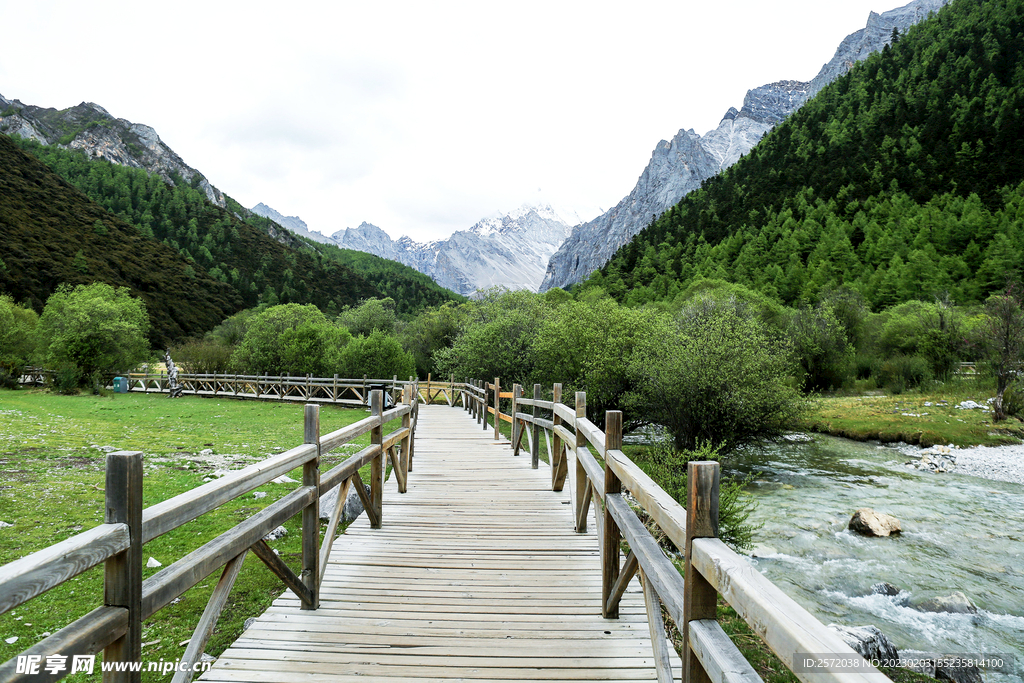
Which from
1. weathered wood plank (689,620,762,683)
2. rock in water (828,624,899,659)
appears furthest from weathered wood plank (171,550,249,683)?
rock in water (828,624,899,659)

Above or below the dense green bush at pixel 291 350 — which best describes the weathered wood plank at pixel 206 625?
below

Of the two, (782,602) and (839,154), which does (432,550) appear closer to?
(782,602)

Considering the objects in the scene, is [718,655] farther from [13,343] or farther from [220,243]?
[220,243]

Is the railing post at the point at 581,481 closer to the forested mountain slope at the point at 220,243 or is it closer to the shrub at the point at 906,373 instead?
the shrub at the point at 906,373

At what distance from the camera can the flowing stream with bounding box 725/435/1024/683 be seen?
7.06 meters

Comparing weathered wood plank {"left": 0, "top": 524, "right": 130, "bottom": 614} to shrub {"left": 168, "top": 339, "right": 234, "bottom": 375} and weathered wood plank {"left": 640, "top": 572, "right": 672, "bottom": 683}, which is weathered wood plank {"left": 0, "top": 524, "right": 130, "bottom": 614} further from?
shrub {"left": 168, "top": 339, "right": 234, "bottom": 375}

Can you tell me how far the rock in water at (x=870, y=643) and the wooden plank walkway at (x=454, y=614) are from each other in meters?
3.01

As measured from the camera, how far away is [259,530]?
309 cm

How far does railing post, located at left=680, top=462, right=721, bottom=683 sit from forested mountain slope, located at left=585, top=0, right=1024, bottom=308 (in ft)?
186

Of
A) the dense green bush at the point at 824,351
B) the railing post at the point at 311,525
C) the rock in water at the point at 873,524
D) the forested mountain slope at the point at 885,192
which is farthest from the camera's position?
the forested mountain slope at the point at 885,192

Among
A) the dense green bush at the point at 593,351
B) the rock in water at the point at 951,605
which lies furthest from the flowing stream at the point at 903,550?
the dense green bush at the point at 593,351

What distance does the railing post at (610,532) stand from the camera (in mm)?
3797

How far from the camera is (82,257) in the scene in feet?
253

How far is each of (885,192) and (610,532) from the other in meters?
89.4
